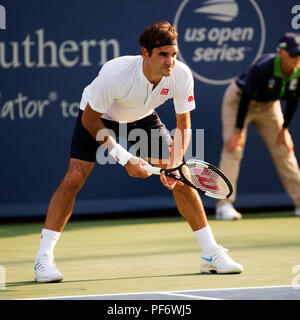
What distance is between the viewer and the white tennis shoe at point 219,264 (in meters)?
5.39

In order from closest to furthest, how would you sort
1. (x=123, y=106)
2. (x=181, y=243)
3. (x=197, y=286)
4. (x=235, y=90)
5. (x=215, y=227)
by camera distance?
(x=197, y=286)
(x=123, y=106)
(x=181, y=243)
(x=215, y=227)
(x=235, y=90)

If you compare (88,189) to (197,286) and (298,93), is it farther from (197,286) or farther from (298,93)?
(197,286)

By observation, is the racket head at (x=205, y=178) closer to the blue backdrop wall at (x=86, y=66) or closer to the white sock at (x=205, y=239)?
the white sock at (x=205, y=239)

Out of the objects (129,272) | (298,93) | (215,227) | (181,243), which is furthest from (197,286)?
(298,93)

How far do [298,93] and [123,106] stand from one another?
324 centimetres

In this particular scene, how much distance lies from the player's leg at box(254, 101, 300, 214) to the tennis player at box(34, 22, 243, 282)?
3.16m

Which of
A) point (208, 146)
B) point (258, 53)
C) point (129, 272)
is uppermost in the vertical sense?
point (258, 53)

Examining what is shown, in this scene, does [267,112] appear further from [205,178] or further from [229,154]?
[205,178]

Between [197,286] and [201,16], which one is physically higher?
[201,16]

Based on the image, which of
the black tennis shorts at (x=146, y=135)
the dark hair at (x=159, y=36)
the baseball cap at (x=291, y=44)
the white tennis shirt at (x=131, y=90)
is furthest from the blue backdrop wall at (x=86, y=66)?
the dark hair at (x=159, y=36)

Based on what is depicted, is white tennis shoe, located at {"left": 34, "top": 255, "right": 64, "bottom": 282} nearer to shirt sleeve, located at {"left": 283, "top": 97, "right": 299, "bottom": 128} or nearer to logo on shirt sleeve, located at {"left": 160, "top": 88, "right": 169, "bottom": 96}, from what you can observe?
logo on shirt sleeve, located at {"left": 160, "top": 88, "right": 169, "bottom": 96}

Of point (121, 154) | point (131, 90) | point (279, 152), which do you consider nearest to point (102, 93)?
point (131, 90)

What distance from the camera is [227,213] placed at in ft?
28.4

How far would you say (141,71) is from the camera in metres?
5.25
